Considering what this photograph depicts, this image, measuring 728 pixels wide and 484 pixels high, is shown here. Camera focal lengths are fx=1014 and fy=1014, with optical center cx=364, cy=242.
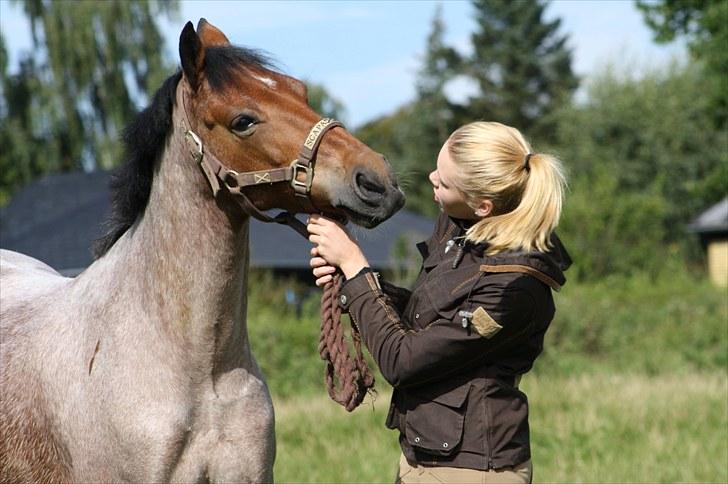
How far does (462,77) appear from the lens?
5025cm

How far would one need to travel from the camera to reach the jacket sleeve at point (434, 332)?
3283mm

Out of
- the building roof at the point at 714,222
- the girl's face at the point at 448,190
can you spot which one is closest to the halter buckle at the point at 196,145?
the girl's face at the point at 448,190

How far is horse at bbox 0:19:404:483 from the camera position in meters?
3.42

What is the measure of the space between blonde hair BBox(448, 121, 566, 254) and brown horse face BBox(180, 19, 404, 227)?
0.35 m

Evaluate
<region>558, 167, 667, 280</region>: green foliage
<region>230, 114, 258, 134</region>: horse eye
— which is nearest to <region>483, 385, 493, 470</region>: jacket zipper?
<region>230, 114, 258, 134</region>: horse eye

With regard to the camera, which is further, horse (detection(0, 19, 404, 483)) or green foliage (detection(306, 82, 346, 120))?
green foliage (detection(306, 82, 346, 120))

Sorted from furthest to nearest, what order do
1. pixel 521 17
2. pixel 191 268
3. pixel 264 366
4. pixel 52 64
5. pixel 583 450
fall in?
pixel 521 17 < pixel 52 64 < pixel 264 366 < pixel 583 450 < pixel 191 268

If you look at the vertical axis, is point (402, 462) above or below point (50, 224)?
below

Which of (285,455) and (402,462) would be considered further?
(285,455)

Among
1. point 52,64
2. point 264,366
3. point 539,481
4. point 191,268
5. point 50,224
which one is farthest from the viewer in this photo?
point 52,64

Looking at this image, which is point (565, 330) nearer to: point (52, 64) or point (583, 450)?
point (583, 450)

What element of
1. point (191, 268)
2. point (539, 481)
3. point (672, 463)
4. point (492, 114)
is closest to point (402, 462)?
point (191, 268)

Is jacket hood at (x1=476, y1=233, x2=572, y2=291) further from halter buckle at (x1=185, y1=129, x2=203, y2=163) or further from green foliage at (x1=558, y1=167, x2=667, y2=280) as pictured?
green foliage at (x1=558, y1=167, x2=667, y2=280)

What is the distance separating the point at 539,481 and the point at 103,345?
4100 mm
